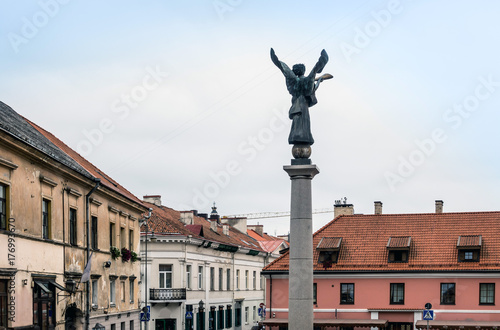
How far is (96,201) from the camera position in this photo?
35.5 m

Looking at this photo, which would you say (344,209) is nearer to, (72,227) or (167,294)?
(167,294)

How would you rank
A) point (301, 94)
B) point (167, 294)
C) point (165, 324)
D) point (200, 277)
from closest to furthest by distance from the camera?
point (301, 94) < point (167, 294) < point (165, 324) < point (200, 277)

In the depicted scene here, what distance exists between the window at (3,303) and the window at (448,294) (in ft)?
94.1

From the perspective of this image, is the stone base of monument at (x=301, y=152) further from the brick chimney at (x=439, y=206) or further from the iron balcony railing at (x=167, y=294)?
the brick chimney at (x=439, y=206)

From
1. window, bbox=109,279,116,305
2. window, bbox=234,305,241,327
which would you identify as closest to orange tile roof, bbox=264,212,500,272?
window, bbox=109,279,116,305

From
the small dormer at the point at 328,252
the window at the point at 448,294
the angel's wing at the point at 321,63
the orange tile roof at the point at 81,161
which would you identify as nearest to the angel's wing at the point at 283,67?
the angel's wing at the point at 321,63

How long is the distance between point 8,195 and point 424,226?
31694mm

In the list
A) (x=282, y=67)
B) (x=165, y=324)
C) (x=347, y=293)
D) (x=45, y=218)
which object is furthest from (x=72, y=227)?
(x=165, y=324)

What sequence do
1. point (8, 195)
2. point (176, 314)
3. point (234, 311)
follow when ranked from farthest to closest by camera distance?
point (234, 311) < point (176, 314) < point (8, 195)

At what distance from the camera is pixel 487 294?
46156mm

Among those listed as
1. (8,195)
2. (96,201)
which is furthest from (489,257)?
(8,195)

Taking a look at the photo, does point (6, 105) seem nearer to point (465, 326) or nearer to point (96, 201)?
point (96, 201)

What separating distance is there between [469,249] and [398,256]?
4085 mm

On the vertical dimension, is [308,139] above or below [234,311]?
above
